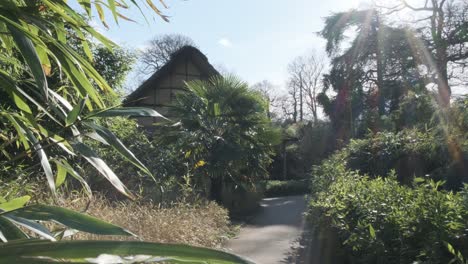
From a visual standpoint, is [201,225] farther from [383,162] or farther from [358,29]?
[358,29]

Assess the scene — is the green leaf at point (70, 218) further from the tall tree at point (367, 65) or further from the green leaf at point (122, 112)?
the tall tree at point (367, 65)

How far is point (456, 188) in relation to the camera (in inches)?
313

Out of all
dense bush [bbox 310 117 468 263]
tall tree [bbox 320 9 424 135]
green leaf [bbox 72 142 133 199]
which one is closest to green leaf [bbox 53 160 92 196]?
green leaf [bbox 72 142 133 199]

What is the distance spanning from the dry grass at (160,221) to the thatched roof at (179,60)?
29.0 ft

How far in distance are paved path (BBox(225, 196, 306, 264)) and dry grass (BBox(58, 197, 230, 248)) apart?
42 cm

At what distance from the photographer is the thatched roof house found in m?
16.5

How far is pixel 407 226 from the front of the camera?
352 centimetres

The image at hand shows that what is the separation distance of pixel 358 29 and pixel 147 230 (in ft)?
95.3

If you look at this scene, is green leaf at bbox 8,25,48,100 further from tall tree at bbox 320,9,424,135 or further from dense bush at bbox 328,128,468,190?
tall tree at bbox 320,9,424,135

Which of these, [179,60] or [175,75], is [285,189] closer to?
[175,75]

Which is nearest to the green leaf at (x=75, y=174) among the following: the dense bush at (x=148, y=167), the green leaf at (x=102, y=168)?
the green leaf at (x=102, y=168)

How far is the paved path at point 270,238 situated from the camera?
20.7 ft

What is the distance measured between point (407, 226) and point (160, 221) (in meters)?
A: 3.12

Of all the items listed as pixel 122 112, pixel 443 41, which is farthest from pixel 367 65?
pixel 122 112
